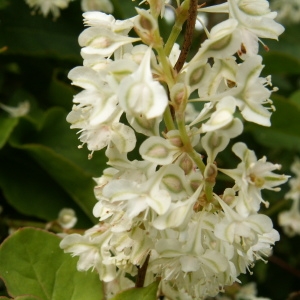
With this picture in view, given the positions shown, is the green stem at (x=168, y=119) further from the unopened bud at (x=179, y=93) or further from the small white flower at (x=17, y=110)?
the small white flower at (x=17, y=110)

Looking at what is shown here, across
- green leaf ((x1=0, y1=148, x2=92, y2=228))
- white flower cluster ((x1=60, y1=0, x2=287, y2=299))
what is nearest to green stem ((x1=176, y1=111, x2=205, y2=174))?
white flower cluster ((x1=60, y1=0, x2=287, y2=299))

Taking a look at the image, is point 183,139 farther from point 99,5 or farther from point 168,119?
point 99,5

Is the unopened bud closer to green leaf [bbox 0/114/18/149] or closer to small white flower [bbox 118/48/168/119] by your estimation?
small white flower [bbox 118/48/168/119]

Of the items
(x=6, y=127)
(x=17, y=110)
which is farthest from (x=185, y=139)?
(x=17, y=110)

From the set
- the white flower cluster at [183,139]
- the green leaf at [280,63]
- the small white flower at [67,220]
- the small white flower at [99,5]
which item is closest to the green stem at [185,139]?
the white flower cluster at [183,139]

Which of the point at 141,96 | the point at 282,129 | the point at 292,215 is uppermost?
the point at 141,96

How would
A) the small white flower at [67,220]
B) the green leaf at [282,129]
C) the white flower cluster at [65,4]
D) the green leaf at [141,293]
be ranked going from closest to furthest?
the green leaf at [141,293] < the small white flower at [67,220] < the white flower cluster at [65,4] < the green leaf at [282,129]
